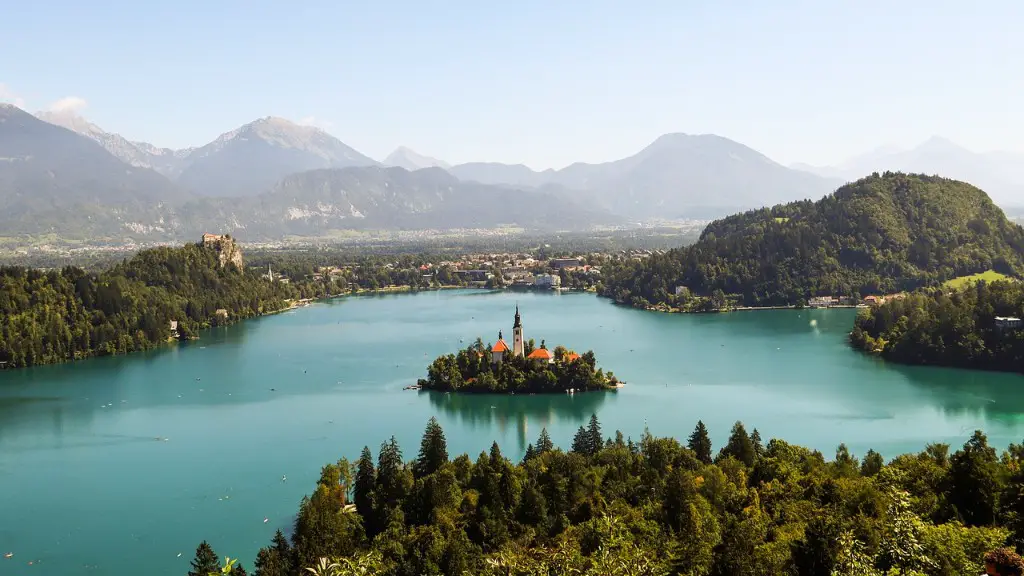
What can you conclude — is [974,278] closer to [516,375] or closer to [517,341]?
[517,341]

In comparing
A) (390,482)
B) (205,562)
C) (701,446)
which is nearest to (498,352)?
(701,446)

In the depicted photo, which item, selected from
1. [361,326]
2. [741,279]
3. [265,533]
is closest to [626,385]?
[265,533]

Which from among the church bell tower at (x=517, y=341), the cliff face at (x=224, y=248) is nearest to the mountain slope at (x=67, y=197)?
the cliff face at (x=224, y=248)

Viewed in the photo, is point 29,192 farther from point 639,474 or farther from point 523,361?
point 639,474

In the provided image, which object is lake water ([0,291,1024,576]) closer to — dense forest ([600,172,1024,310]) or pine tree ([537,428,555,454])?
pine tree ([537,428,555,454])

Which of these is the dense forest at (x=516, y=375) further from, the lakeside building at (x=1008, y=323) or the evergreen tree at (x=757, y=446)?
the lakeside building at (x=1008, y=323)

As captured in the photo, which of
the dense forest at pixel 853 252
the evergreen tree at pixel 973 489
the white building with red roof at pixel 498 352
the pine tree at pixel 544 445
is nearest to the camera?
the evergreen tree at pixel 973 489

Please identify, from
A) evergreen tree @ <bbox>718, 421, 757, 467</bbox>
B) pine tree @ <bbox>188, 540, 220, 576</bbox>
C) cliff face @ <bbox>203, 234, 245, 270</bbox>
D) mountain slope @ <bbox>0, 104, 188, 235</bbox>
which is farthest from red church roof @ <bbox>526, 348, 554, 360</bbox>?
mountain slope @ <bbox>0, 104, 188, 235</bbox>
